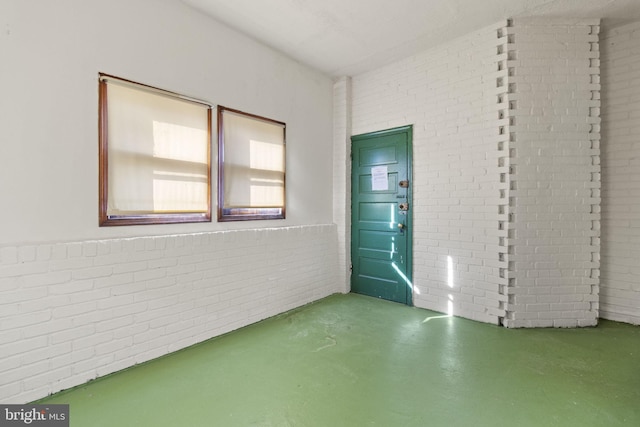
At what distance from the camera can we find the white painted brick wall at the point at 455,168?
340 centimetres

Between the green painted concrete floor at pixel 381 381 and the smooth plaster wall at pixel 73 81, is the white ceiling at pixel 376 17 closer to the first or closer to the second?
the smooth plaster wall at pixel 73 81

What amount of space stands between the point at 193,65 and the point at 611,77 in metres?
4.72

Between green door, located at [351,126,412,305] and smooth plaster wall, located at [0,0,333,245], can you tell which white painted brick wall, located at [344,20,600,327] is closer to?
green door, located at [351,126,412,305]

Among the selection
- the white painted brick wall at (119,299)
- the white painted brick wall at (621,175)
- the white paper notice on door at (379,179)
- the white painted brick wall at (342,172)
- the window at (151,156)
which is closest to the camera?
the white painted brick wall at (119,299)

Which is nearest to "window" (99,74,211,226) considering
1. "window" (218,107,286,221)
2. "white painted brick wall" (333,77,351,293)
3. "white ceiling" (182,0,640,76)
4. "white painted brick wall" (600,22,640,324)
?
"window" (218,107,286,221)

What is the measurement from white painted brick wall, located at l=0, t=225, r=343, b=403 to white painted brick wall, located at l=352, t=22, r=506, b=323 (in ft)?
6.64

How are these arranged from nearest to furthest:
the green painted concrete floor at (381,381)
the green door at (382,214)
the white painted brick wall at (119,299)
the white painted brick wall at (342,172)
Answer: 1. the green painted concrete floor at (381,381)
2. the white painted brick wall at (119,299)
3. the green door at (382,214)
4. the white painted brick wall at (342,172)

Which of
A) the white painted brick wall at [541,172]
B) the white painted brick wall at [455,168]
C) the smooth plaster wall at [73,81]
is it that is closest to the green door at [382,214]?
the white painted brick wall at [455,168]

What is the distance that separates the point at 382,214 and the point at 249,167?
2011 millimetres

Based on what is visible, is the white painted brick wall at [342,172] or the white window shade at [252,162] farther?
the white painted brick wall at [342,172]

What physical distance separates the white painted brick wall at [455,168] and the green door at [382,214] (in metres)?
0.14

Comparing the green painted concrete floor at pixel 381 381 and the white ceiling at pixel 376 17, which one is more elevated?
the white ceiling at pixel 376 17

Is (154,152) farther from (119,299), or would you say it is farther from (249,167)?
(119,299)

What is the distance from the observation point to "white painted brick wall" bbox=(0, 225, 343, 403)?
2000mm
